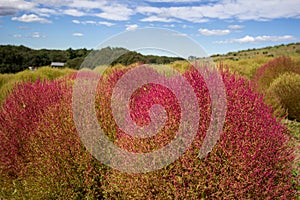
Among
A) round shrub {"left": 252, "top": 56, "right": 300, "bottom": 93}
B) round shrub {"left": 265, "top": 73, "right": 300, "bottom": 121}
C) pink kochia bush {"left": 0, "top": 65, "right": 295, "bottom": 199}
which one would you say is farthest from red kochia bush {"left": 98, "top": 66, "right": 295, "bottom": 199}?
round shrub {"left": 252, "top": 56, "right": 300, "bottom": 93}

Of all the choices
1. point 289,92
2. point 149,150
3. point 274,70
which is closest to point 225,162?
point 149,150

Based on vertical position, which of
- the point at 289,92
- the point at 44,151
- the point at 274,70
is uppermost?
the point at 274,70

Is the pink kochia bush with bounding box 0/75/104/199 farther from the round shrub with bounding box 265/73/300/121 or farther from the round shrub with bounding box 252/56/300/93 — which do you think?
the round shrub with bounding box 252/56/300/93

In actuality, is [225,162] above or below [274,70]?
below

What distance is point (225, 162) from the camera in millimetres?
2699

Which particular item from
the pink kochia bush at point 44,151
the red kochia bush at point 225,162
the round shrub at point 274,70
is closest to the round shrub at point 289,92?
the round shrub at point 274,70

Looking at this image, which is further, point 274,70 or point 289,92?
point 274,70

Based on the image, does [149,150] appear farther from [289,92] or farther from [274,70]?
[274,70]

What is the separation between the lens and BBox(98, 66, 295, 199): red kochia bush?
2.68 m

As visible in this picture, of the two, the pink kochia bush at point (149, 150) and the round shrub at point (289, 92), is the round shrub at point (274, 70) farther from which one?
the pink kochia bush at point (149, 150)

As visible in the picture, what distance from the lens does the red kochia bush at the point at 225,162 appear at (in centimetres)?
268

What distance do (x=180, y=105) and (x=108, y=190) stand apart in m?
1.21

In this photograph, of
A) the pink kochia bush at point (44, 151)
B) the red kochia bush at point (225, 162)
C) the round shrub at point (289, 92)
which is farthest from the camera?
the round shrub at point (289, 92)

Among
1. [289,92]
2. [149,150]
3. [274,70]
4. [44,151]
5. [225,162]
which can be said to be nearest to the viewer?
[225,162]
